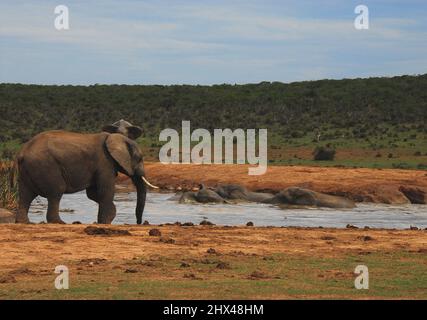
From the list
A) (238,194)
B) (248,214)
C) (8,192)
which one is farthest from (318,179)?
(8,192)

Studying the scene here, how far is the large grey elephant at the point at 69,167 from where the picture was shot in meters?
18.3

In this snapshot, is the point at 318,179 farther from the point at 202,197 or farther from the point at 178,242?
the point at 178,242

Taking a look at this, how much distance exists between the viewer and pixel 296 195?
2767 centimetres

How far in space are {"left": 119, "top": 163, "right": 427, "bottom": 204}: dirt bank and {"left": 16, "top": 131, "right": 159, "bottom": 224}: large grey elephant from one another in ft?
41.9

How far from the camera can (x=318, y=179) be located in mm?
32406

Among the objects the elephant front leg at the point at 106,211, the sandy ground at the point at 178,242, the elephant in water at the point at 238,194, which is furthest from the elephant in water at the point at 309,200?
the elephant front leg at the point at 106,211

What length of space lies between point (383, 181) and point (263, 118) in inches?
1305

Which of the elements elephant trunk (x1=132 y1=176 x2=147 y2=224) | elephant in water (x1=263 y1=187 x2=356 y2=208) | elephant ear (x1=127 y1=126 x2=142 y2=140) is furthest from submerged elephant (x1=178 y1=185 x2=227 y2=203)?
elephant trunk (x1=132 y1=176 x2=147 y2=224)

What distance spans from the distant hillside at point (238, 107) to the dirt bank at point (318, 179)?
16.9 m

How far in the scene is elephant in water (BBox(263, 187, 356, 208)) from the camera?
2747cm

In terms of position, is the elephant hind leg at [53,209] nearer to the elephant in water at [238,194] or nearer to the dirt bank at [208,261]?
the dirt bank at [208,261]

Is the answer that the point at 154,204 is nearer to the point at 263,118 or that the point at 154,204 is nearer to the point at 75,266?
the point at 75,266

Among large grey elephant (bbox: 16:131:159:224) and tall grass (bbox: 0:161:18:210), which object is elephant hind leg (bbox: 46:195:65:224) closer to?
large grey elephant (bbox: 16:131:159:224)
